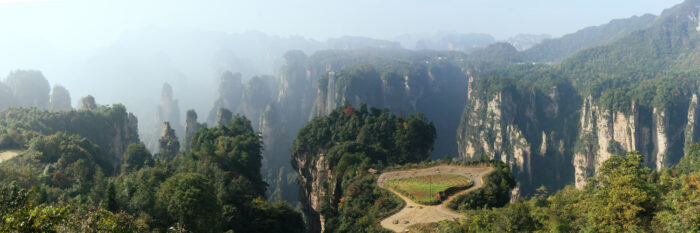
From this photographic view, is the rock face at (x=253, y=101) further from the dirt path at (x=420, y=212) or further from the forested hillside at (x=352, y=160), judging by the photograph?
the dirt path at (x=420, y=212)

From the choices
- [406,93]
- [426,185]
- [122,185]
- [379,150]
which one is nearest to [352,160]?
[379,150]

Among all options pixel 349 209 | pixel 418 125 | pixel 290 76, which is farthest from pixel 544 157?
pixel 290 76

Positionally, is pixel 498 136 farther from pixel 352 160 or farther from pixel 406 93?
pixel 352 160

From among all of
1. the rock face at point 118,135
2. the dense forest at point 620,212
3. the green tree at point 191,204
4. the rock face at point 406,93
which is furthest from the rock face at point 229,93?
the dense forest at point 620,212

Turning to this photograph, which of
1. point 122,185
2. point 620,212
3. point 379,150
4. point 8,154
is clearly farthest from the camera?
point 379,150

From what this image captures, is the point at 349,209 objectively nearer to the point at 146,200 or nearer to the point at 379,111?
the point at 146,200

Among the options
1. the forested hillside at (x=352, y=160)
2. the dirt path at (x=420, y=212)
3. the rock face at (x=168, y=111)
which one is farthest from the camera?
the rock face at (x=168, y=111)
